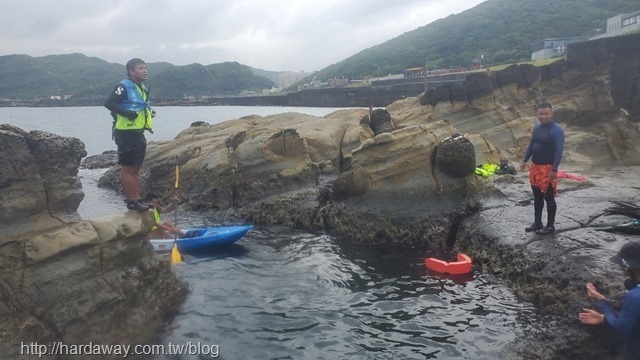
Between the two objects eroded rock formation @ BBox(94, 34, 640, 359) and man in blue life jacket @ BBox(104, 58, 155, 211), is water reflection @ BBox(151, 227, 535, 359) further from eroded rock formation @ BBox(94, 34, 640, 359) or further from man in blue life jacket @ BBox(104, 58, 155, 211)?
man in blue life jacket @ BBox(104, 58, 155, 211)

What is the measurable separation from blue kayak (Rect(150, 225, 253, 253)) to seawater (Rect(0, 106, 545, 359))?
1.47 ft

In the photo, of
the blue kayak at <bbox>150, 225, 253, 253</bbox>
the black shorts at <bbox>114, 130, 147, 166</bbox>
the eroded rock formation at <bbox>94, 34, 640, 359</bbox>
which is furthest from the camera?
the blue kayak at <bbox>150, 225, 253, 253</bbox>

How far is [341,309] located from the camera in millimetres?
9820

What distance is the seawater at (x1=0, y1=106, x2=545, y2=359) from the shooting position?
323 inches

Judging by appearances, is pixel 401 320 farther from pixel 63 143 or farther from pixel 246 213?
pixel 246 213

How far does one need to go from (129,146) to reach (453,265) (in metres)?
8.04

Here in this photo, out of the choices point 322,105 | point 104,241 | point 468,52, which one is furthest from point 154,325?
point 468,52

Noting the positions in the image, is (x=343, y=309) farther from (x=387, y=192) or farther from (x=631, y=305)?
(x=387, y=192)

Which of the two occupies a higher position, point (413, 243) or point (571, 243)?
point (571, 243)

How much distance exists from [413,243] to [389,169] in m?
2.59

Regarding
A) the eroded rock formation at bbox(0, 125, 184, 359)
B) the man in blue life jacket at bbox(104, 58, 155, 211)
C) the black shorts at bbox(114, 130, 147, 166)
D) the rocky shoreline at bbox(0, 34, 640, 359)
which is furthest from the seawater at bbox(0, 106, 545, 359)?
the black shorts at bbox(114, 130, 147, 166)

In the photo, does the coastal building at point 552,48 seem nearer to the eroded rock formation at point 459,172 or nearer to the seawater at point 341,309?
the eroded rock formation at point 459,172

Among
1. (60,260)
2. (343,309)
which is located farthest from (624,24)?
(60,260)

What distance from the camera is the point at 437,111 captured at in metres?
24.2
